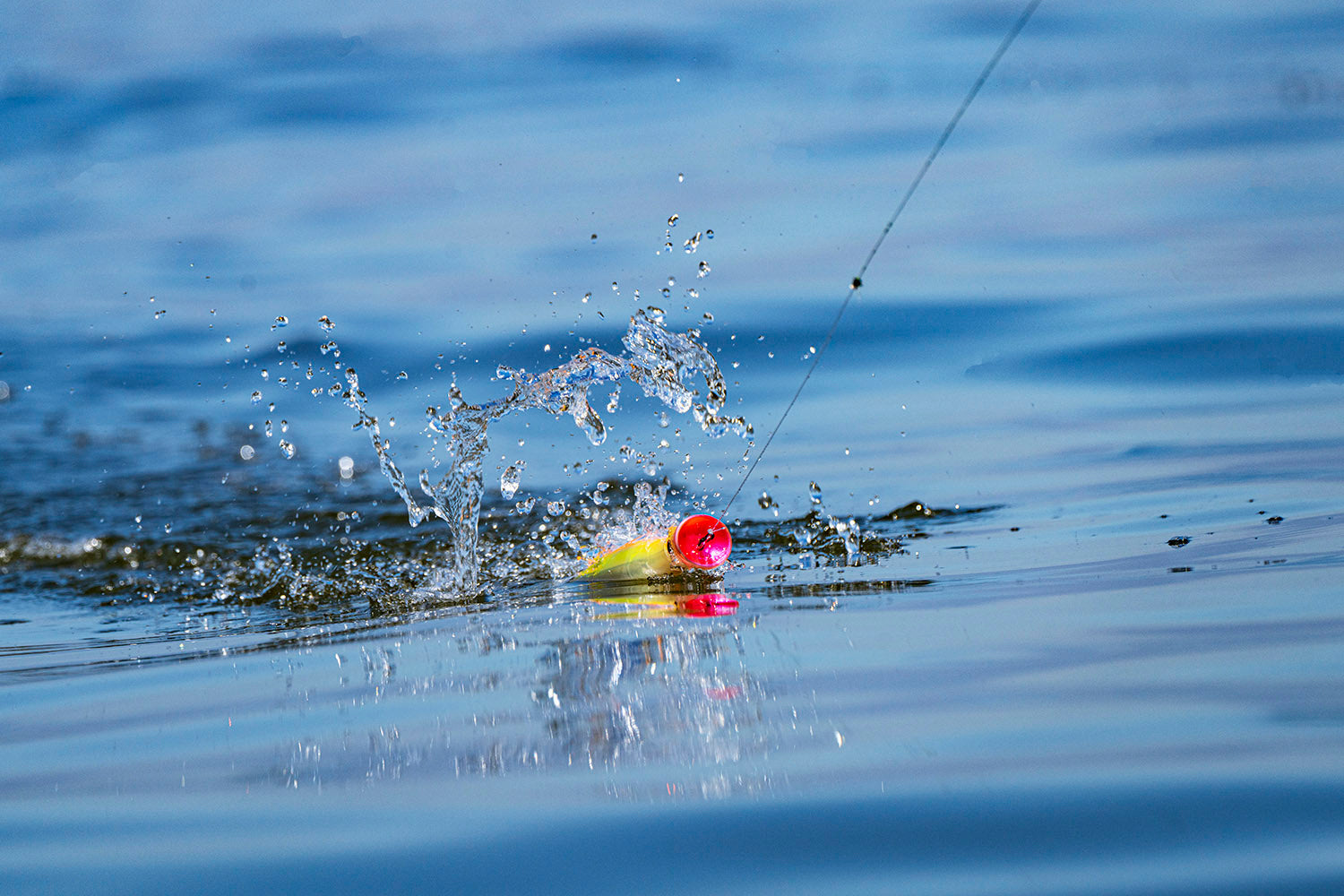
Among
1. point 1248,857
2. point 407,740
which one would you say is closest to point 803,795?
point 1248,857

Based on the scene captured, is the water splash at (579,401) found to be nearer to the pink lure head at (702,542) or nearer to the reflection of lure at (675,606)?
the pink lure head at (702,542)

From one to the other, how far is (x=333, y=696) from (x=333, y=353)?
8.82m

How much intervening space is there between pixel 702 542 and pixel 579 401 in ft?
6.33

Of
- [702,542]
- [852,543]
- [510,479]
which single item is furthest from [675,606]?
[510,479]

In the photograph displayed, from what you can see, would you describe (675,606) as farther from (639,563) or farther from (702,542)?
(639,563)

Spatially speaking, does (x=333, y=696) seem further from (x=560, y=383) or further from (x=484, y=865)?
(x=560, y=383)

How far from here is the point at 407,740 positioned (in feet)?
6.98

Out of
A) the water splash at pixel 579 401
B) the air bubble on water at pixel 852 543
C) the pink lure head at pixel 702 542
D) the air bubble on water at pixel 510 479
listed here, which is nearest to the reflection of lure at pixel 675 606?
the pink lure head at pixel 702 542

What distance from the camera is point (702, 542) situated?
4594 millimetres

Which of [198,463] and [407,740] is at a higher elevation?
[198,463]

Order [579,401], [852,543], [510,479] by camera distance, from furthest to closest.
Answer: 1. [510,479]
2. [579,401]
3. [852,543]

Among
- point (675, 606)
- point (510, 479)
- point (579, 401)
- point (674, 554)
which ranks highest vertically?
point (579, 401)

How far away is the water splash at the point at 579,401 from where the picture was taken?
589cm

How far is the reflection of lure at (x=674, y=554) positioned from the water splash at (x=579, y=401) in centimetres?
64
